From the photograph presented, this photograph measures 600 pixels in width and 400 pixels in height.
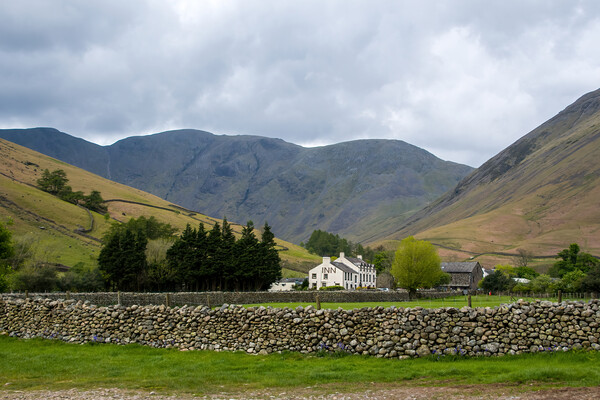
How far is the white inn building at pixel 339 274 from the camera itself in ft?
396

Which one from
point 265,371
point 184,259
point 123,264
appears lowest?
point 265,371

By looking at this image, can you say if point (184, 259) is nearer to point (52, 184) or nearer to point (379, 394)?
point (379, 394)

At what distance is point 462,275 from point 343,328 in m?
127

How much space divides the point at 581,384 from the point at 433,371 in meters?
4.23

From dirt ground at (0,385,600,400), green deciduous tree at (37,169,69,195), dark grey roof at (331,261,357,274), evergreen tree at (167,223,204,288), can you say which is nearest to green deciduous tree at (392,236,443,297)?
evergreen tree at (167,223,204,288)

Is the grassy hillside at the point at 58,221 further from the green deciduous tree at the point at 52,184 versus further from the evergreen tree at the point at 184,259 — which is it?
the evergreen tree at the point at 184,259

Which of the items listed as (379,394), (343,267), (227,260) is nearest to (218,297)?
(227,260)

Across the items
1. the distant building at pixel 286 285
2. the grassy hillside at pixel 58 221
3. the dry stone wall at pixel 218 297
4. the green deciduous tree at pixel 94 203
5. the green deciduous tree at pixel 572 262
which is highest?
the green deciduous tree at pixel 94 203

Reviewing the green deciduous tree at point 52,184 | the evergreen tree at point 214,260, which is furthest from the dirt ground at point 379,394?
the green deciduous tree at point 52,184

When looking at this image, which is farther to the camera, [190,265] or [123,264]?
[190,265]

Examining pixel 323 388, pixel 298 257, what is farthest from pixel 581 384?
pixel 298 257

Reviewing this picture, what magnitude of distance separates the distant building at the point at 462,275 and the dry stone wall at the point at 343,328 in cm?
12348

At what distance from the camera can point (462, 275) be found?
138125mm

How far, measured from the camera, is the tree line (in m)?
81.6
